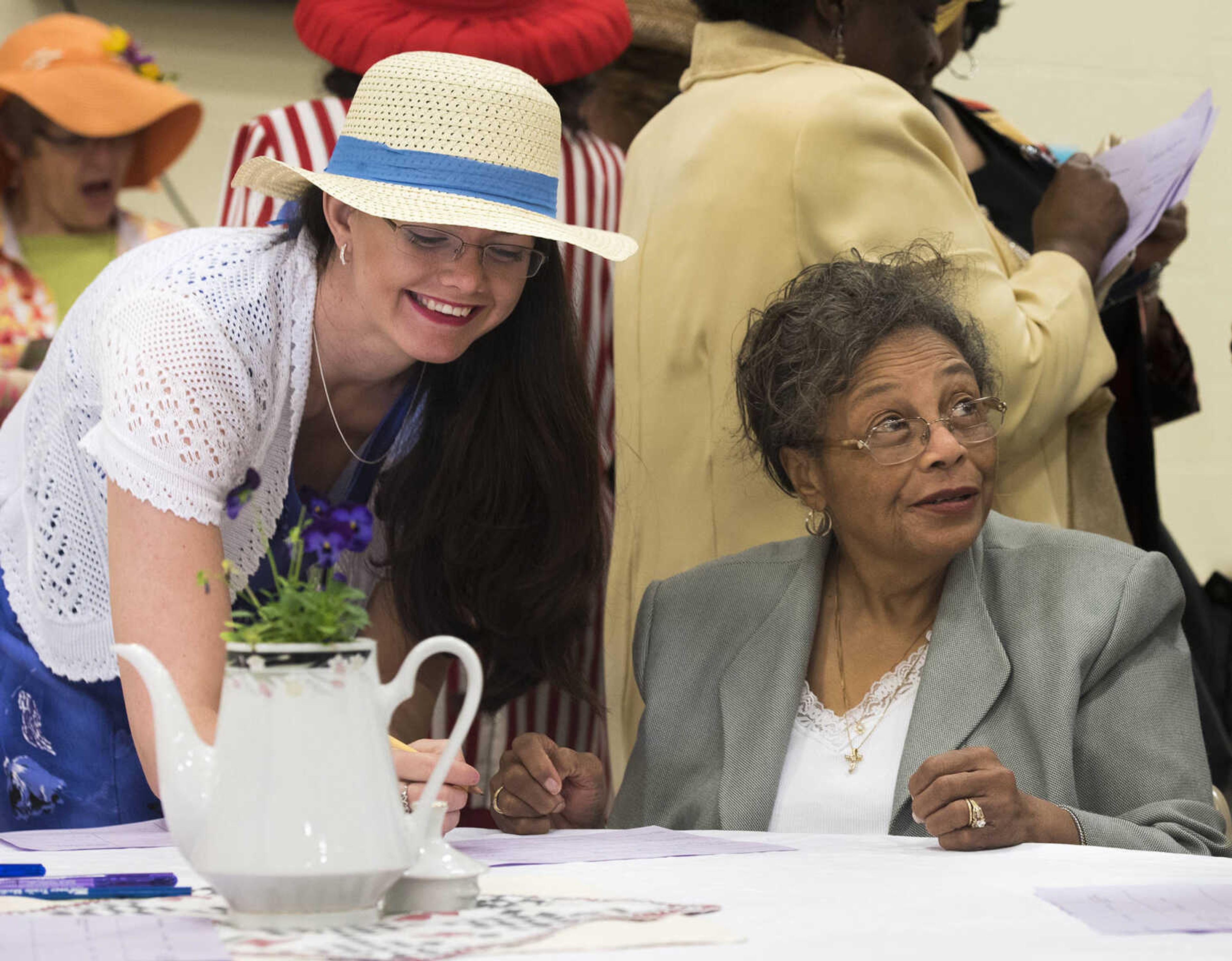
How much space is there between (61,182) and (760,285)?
187 centimetres

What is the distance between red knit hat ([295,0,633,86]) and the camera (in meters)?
2.09

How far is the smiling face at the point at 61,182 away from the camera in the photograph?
3.29 metres

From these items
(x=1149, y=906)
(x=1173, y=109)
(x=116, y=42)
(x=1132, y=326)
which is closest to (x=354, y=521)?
(x=1149, y=906)

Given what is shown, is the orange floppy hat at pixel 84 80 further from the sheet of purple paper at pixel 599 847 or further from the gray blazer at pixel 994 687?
the sheet of purple paper at pixel 599 847

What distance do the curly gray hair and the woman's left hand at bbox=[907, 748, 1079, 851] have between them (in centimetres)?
53

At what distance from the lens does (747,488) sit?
205 cm

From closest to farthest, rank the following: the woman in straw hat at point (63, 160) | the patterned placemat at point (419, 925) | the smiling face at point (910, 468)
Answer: the patterned placemat at point (419, 925) < the smiling face at point (910, 468) < the woman in straw hat at point (63, 160)

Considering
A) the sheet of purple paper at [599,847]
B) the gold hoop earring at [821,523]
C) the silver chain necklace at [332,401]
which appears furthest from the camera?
the gold hoop earring at [821,523]

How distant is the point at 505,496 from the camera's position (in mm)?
1746

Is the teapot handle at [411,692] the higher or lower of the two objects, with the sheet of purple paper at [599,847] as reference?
higher

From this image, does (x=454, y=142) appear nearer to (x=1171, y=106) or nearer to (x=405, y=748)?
(x=405, y=748)

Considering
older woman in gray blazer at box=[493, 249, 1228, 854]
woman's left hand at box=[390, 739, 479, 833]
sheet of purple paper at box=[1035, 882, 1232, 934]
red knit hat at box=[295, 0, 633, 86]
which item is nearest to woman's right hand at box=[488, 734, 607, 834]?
older woman in gray blazer at box=[493, 249, 1228, 854]

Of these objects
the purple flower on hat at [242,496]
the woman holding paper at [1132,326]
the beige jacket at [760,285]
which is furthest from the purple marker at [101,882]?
the woman holding paper at [1132,326]

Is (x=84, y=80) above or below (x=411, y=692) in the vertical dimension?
above
